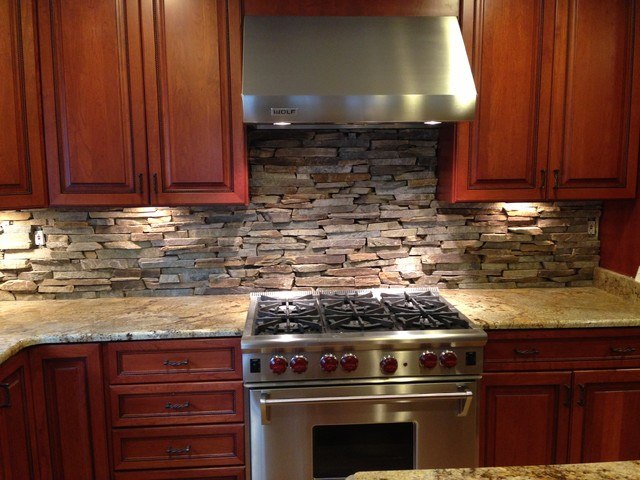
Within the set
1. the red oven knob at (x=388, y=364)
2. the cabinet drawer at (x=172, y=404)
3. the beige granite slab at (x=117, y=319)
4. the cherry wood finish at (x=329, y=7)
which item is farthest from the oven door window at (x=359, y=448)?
the cherry wood finish at (x=329, y=7)

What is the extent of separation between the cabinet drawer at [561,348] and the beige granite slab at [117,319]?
43.5 inches

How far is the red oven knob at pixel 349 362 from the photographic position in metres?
1.92

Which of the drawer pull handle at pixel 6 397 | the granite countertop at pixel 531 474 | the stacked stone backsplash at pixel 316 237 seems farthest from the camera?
the stacked stone backsplash at pixel 316 237

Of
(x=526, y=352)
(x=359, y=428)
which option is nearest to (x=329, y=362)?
(x=359, y=428)

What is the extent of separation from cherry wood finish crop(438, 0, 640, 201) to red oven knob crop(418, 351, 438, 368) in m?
0.77

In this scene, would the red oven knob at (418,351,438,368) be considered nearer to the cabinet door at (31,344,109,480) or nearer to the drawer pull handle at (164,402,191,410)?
the drawer pull handle at (164,402,191,410)

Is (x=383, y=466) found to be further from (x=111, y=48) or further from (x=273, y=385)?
(x=111, y=48)

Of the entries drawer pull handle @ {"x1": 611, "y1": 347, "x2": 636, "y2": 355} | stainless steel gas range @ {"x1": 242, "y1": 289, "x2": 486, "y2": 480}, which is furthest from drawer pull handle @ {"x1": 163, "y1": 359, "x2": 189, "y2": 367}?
drawer pull handle @ {"x1": 611, "y1": 347, "x2": 636, "y2": 355}

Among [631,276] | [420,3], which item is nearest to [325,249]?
[420,3]

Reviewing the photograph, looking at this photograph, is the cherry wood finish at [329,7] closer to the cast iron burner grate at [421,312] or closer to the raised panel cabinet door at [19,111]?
the raised panel cabinet door at [19,111]

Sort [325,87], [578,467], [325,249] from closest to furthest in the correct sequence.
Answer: [578,467]
[325,87]
[325,249]

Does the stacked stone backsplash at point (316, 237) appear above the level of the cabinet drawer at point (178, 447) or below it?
above

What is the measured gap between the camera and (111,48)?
2115 mm

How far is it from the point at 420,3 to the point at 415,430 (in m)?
1.85
